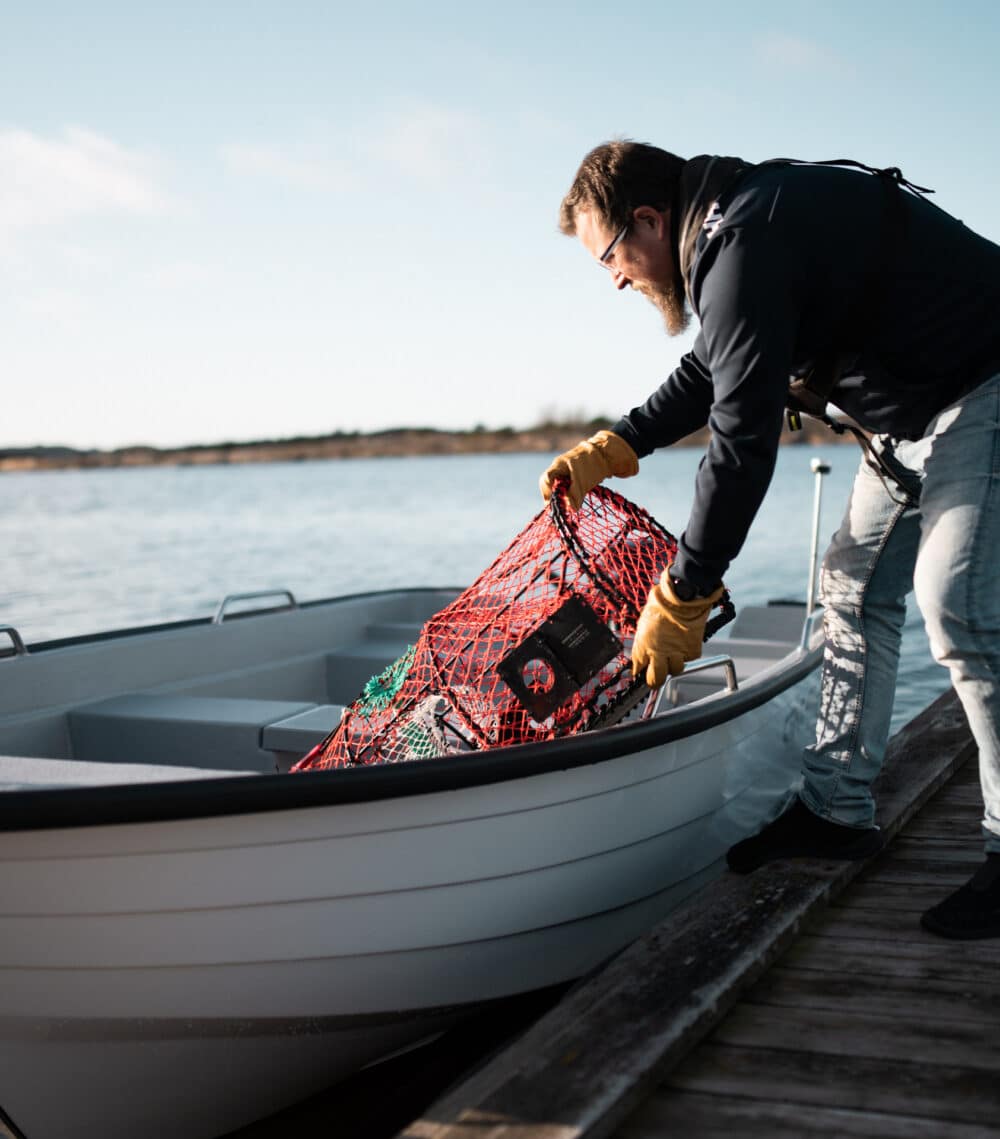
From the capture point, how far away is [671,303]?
2.80 m

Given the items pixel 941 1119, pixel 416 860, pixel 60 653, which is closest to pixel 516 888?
pixel 416 860

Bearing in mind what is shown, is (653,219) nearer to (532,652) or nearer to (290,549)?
(532,652)

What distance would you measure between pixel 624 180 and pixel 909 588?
1.36 m

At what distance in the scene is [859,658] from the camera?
3.06 meters

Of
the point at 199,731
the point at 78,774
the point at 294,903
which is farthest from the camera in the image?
the point at 199,731

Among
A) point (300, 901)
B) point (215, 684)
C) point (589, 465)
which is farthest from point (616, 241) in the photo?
point (215, 684)

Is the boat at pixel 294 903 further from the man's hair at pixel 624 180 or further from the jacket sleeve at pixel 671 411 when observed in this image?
the man's hair at pixel 624 180

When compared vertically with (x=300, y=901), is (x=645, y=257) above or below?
above

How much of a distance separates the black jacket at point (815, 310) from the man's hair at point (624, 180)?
191mm

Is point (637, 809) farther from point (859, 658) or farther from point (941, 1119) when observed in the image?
point (941, 1119)

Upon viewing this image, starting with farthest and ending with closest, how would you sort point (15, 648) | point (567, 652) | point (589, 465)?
1. point (15, 648)
2. point (589, 465)
3. point (567, 652)

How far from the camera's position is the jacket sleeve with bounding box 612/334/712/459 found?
330 centimetres

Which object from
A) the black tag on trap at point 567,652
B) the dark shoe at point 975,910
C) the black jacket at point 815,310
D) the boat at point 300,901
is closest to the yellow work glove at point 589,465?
the boat at point 300,901

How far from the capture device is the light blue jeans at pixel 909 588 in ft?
8.50
